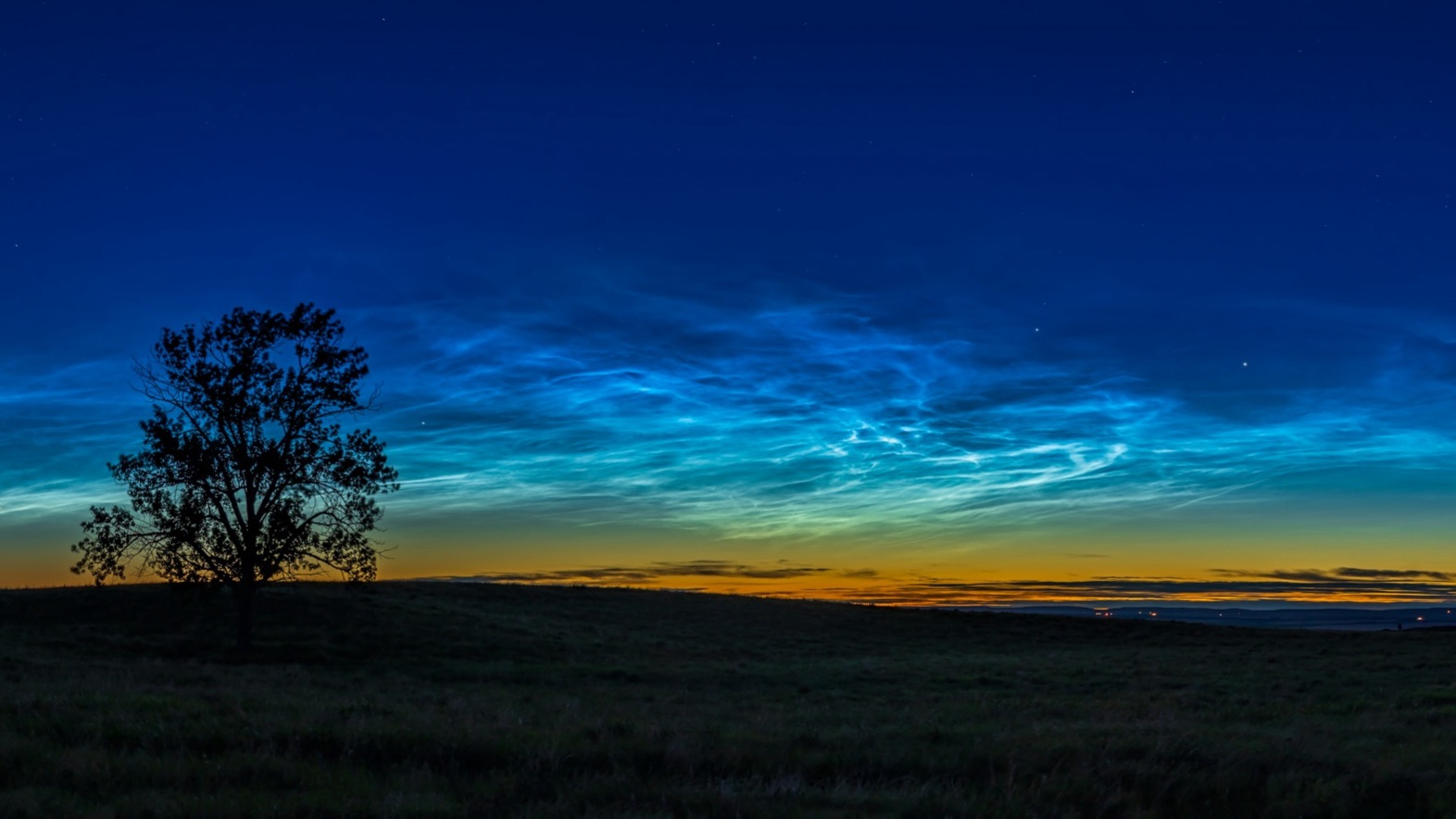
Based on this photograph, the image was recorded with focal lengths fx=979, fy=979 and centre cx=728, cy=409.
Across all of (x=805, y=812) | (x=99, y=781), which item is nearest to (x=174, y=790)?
(x=99, y=781)

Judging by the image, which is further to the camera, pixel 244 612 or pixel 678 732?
pixel 244 612

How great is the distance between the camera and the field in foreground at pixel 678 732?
908cm

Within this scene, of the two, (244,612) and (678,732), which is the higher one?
(244,612)

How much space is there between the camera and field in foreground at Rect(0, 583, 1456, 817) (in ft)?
29.8

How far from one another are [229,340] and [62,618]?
16352 millimetres

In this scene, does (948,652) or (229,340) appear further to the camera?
A: (948,652)

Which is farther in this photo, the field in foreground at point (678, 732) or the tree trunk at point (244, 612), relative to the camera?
the tree trunk at point (244, 612)

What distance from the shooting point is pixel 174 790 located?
8625 mm

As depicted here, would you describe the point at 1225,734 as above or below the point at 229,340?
below

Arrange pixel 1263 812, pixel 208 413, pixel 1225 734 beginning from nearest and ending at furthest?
pixel 1263 812, pixel 1225 734, pixel 208 413

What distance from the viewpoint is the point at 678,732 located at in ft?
40.3

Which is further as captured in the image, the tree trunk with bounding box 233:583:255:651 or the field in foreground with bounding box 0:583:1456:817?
the tree trunk with bounding box 233:583:255:651

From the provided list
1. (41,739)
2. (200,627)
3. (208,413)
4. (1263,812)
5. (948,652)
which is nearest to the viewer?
(1263,812)

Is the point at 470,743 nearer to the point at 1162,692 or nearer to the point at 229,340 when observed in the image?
the point at 1162,692
